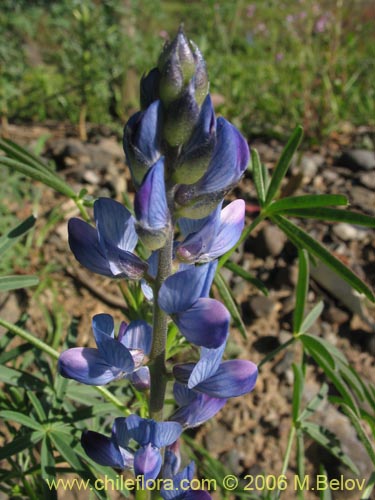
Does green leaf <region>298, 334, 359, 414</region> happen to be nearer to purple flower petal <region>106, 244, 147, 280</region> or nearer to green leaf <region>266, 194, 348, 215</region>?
green leaf <region>266, 194, 348, 215</region>

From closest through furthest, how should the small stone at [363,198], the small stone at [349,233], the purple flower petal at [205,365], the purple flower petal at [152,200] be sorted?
the purple flower petal at [152,200] → the purple flower petal at [205,365] → the small stone at [349,233] → the small stone at [363,198]

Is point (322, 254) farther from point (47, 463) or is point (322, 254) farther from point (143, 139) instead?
point (47, 463)

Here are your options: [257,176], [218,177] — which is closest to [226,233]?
[218,177]

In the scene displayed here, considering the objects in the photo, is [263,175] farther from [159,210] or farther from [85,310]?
[85,310]

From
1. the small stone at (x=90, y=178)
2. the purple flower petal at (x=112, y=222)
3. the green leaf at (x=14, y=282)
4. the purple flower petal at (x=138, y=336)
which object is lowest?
the small stone at (x=90, y=178)

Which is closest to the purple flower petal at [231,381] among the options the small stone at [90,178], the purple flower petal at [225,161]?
the purple flower petal at [225,161]

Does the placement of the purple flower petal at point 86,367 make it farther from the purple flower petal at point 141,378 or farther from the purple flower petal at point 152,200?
the purple flower petal at point 152,200

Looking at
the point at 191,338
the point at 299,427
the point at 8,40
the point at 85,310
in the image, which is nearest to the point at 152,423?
the point at 191,338

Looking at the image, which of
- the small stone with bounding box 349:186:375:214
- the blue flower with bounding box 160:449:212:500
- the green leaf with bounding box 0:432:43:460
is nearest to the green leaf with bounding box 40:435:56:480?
the green leaf with bounding box 0:432:43:460
